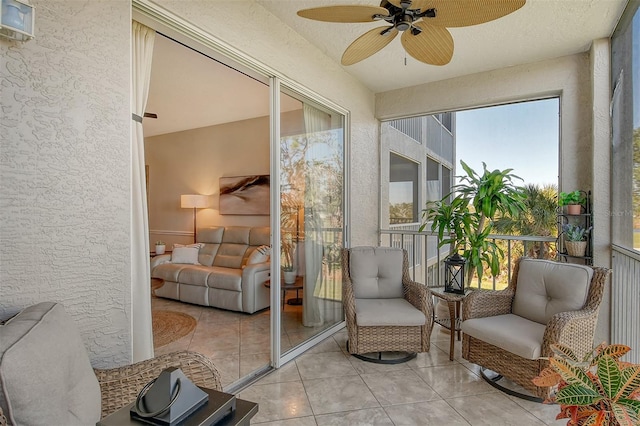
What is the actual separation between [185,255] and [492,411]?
422 cm

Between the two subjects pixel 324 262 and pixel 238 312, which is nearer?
pixel 324 262

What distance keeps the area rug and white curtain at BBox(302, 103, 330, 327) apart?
135cm

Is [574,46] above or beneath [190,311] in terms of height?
above

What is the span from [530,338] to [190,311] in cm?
368

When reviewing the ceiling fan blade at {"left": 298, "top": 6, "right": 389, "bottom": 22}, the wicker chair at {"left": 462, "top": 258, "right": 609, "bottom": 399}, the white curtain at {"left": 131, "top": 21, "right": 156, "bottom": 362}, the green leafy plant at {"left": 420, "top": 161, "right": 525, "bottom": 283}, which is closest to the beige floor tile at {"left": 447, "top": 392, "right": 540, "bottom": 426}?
the wicker chair at {"left": 462, "top": 258, "right": 609, "bottom": 399}

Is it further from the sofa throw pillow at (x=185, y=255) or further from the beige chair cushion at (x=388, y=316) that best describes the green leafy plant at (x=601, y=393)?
the sofa throw pillow at (x=185, y=255)

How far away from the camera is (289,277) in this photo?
2979 millimetres

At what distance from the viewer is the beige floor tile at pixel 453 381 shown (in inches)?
94.0

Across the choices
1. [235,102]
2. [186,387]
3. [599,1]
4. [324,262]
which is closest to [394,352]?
[324,262]

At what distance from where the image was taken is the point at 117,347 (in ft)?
5.20

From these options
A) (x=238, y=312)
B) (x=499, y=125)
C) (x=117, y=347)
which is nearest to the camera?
(x=117, y=347)

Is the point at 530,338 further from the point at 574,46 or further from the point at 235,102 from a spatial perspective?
the point at 235,102

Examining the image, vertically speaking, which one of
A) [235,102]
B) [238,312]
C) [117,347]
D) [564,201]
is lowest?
[238,312]

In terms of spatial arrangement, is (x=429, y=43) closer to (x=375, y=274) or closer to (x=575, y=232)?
(x=375, y=274)
